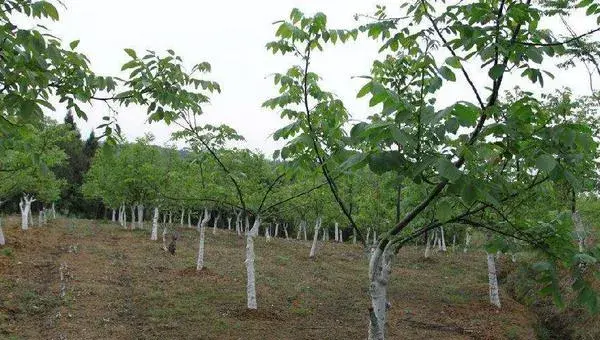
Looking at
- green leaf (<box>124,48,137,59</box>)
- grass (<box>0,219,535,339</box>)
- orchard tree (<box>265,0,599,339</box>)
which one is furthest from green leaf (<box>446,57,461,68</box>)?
grass (<box>0,219,535,339</box>)

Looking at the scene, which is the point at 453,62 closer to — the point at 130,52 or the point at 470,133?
the point at 470,133

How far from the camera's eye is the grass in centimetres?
1199

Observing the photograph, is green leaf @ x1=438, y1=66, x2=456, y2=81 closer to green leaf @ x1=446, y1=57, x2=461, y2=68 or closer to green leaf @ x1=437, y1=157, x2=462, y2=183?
green leaf @ x1=446, y1=57, x2=461, y2=68

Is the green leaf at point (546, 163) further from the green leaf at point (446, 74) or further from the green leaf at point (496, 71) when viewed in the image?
the green leaf at point (496, 71)

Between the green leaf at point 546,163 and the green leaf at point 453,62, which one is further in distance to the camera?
the green leaf at point 453,62

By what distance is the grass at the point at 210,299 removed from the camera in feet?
39.3

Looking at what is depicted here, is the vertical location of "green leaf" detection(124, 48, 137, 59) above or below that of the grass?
above

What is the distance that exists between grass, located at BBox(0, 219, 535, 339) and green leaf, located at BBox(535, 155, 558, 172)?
10.2 metres

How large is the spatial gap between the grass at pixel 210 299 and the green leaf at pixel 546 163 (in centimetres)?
1017

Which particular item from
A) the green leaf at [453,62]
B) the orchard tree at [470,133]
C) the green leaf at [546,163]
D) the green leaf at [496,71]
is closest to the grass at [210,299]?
the orchard tree at [470,133]

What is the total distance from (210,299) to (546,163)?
1412cm

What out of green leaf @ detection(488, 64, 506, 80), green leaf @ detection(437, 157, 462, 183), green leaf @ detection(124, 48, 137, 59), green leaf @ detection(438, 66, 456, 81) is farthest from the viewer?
green leaf @ detection(124, 48, 137, 59)

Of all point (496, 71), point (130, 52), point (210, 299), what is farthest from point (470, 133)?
point (210, 299)

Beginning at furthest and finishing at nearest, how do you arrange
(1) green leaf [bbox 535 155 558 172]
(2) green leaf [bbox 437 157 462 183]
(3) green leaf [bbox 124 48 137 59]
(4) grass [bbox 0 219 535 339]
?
(4) grass [bbox 0 219 535 339] < (3) green leaf [bbox 124 48 137 59] < (1) green leaf [bbox 535 155 558 172] < (2) green leaf [bbox 437 157 462 183]
